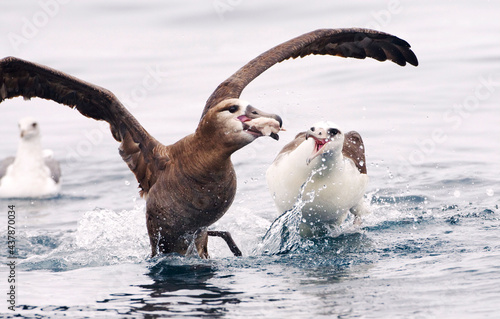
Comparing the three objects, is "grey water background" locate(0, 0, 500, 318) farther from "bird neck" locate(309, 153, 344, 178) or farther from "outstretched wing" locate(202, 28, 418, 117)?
"outstretched wing" locate(202, 28, 418, 117)

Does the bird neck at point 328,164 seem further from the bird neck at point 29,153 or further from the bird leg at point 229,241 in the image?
the bird neck at point 29,153

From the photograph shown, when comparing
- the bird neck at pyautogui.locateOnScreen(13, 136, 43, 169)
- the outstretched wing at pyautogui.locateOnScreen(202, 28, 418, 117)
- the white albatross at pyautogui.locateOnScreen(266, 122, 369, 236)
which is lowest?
the white albatross at pyautogui.locateOnScreen(266, 122, 369, 236)

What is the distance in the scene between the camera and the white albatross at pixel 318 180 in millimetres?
9195

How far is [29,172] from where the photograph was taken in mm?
13406

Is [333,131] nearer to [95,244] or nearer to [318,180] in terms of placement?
[318,180]

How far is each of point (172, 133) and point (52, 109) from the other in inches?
172

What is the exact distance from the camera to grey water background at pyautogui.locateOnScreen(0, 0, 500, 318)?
7.06 metres

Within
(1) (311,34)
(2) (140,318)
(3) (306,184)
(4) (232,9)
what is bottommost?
(2) (140,318)

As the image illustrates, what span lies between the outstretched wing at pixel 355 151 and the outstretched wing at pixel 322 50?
0.99m

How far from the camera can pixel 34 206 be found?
1269 cm

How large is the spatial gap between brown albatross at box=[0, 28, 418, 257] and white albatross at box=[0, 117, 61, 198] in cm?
475

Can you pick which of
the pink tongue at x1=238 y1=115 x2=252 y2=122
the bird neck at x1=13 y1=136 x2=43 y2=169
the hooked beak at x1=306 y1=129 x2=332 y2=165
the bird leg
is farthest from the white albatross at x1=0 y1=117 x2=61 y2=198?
the pink tongue at x1=238 y1=115 x2=252 y2=122

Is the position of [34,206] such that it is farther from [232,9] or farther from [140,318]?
[232,9]

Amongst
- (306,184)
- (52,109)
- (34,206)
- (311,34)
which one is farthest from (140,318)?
(52,109)
